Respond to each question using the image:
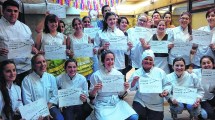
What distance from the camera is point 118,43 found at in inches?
167

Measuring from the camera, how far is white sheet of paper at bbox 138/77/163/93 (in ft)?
12.2

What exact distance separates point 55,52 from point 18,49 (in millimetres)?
573

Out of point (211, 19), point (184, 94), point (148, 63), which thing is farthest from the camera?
point (211, 19)

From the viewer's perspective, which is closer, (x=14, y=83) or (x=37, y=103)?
(x=37, y=103)

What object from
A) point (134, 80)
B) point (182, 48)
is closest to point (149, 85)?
point (134, 80)

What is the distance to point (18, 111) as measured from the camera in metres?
3.21

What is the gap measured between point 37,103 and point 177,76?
2158 mm

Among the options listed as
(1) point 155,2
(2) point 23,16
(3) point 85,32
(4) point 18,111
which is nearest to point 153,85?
(3) point 85,32

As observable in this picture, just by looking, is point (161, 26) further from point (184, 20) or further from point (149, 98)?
point (149, 98)

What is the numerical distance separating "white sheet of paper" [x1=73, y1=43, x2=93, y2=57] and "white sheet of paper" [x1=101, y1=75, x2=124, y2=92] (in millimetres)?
697

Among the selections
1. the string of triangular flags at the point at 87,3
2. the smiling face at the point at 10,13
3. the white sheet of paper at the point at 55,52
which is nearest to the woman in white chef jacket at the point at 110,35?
the white sheet of paper at the point at 55,52

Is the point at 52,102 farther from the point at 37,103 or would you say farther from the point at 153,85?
the point at 153,85

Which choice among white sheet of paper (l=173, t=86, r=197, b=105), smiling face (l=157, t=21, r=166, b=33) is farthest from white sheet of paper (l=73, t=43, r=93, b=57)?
white sheet of paper (l=173, t=86, r=197, b=105)

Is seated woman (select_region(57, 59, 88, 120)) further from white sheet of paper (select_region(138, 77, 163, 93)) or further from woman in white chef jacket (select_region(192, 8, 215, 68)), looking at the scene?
woman in white chef jacket (select_region(192, 8, 215, 68))
